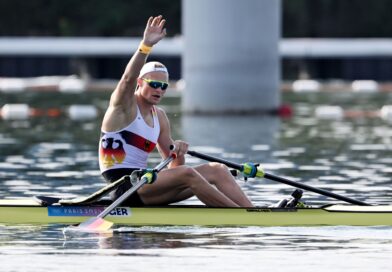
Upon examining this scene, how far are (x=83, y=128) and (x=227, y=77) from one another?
5255 millimetres

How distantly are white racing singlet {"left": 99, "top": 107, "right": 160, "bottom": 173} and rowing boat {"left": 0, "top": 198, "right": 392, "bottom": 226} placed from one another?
1.75 ft

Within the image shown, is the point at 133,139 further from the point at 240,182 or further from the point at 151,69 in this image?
the point at 240,182

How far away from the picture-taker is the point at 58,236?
51.3ft

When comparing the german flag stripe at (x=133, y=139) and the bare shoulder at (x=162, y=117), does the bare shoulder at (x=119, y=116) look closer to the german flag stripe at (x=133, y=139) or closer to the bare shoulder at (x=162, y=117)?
the german flag stripe at (x=133, y=139)

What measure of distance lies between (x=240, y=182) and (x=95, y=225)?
Answer: 7.01 meters

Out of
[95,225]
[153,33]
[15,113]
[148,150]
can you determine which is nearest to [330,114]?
[15,113]

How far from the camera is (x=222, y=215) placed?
16234mm

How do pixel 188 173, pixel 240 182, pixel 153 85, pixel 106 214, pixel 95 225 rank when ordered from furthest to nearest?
pixel 240 182, pixel 153 85, pixel 188 173, pixel 106 214, pixel 95 225

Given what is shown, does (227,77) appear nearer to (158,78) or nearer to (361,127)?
(361,127)

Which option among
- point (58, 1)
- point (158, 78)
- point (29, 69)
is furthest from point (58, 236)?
point (58, 1)

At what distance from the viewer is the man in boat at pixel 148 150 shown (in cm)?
1627

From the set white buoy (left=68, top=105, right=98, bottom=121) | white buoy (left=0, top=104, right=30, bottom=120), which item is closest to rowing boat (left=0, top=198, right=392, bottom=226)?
white buoy (left=68, top=105, right=98, bottom=121)

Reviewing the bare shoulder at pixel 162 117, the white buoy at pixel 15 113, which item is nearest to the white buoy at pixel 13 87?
the white buoy at pixel 15 113

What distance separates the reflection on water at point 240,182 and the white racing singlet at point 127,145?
2.85 feet
